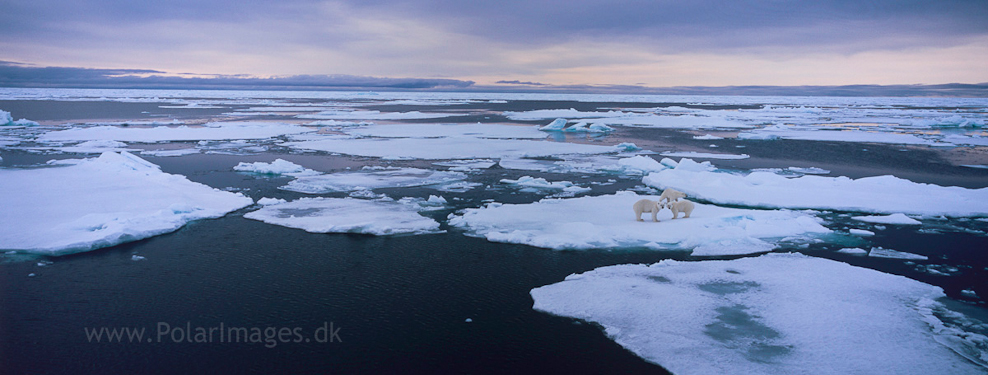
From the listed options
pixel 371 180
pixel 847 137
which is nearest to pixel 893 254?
pixel 371 180

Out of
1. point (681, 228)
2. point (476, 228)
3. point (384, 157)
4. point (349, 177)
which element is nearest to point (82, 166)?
point (349, 177)

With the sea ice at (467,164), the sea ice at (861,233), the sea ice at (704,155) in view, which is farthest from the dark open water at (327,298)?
the sea ice at (704,155)

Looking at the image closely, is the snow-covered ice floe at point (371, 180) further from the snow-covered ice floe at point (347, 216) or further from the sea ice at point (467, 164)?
the snow-covered ice floe at point (347, 216)

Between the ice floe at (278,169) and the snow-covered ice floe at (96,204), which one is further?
the ice floe at (278,169)

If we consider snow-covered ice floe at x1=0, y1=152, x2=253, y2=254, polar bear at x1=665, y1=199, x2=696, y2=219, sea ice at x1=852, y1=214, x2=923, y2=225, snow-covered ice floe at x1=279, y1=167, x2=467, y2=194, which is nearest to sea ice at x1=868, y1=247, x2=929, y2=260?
sea ice at x1=852, y1=214, x2=923, y2=225

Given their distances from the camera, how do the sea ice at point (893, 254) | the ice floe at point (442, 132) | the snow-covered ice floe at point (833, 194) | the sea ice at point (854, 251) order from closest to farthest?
the sea ice at point (893, 254) → the sea ice at point (854, 251) → the snow-covered ice floe at point (833, 194) → the ice floe at point (442, 132)

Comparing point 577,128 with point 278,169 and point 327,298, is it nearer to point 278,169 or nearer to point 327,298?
point 278,169
